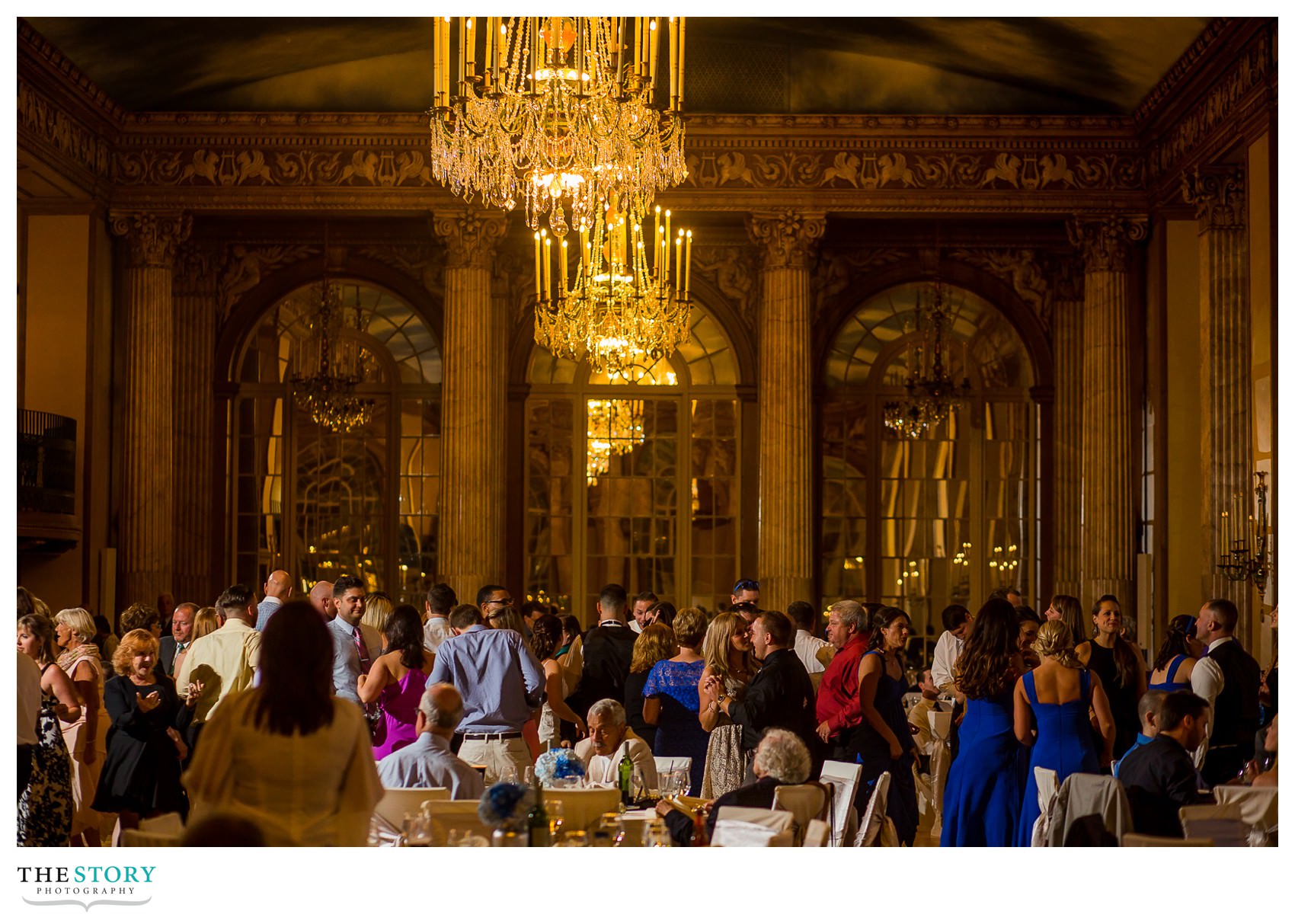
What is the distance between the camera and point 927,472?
1791 cm

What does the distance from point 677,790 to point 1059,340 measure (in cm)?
1120

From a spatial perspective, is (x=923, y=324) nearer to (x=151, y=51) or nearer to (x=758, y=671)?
(x=151, y=51)

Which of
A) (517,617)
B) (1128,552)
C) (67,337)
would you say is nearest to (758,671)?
(517,617)

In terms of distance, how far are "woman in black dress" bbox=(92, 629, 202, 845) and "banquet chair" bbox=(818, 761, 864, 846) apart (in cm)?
314

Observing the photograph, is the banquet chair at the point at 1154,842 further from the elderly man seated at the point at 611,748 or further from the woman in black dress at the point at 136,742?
the woman in black dress at the point at 136,742

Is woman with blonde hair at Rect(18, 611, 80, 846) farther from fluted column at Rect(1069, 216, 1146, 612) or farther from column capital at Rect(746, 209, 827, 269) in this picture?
fluted column at Rect(1069, 216, 1146, 612)

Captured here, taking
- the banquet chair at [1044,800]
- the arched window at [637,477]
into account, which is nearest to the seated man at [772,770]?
the banquet chair at [1044,800]

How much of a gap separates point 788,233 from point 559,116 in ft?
23.8

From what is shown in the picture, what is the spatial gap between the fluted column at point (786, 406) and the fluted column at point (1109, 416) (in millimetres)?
2653

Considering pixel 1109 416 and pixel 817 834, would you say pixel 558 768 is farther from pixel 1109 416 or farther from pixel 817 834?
pixel 1109 416

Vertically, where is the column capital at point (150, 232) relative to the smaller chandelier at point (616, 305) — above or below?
above

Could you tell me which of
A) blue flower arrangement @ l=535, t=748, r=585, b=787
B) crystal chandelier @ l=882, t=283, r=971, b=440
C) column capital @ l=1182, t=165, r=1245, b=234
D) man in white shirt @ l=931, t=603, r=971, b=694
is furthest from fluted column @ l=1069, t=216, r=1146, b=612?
blue flower arrangement @ l=535, t=748, r=585, b=787

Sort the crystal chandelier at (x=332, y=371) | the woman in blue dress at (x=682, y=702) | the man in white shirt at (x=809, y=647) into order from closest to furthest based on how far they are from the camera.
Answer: the woman in blue dress at (x=682, y=702)
the man in white shirt at (x=809, y=647)
the crystal chandelier at (x=332, y=371)

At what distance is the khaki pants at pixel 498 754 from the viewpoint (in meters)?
8.56
